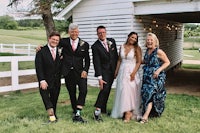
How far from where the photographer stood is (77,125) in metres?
5.87

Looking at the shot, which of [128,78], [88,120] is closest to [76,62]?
[128,78]

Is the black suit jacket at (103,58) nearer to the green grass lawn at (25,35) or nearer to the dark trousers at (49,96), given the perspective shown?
the dark trousers at (49,96)

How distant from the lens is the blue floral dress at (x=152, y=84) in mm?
6113

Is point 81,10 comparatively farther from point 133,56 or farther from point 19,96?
point 133,56

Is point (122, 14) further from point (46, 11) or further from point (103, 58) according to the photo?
point (46, 11)

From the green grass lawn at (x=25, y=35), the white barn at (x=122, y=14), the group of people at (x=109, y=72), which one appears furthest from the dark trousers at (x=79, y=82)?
the green grass lawn at (x=25, y=35)

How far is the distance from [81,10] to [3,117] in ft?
20.1

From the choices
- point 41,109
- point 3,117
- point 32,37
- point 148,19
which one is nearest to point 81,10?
point 148,19

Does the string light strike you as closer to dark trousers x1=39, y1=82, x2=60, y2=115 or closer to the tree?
the tree

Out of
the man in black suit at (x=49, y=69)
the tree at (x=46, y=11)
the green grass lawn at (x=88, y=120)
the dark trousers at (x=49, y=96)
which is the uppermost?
the tree at (x=46, y=11)

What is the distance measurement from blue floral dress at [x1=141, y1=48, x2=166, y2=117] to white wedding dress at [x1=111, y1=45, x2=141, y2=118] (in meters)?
0.16

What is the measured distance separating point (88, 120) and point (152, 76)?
1.57 meters

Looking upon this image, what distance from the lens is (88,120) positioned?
627 centimetres

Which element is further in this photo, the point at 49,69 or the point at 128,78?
the point at 128,78
